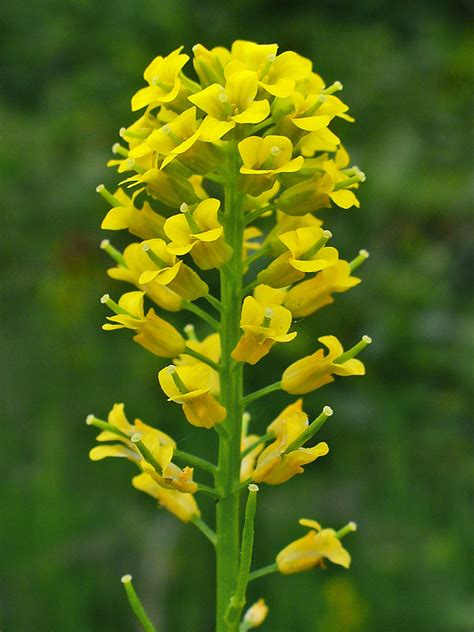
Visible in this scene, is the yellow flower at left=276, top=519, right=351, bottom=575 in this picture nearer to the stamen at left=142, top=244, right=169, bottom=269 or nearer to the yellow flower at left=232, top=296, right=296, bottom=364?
the yellow flower at left=232, top=296, right=296, bottom=364

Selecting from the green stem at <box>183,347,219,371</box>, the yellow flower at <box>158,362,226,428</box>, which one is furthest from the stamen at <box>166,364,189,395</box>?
the green stem at <box>183,347,219,371</box>

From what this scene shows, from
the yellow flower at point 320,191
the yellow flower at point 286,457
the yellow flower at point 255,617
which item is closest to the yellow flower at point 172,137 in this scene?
the yellow flower at point 320,191

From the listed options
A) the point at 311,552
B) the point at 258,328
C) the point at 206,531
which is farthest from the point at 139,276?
the point at 311,552

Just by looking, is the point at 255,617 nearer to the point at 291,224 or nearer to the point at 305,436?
the point at 305,436

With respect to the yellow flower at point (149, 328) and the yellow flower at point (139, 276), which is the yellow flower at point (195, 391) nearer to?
the yellow flower at point (149, 328)

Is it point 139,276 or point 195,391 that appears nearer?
point 195,391

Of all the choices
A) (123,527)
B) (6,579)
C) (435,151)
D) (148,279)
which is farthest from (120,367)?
(148,279)
